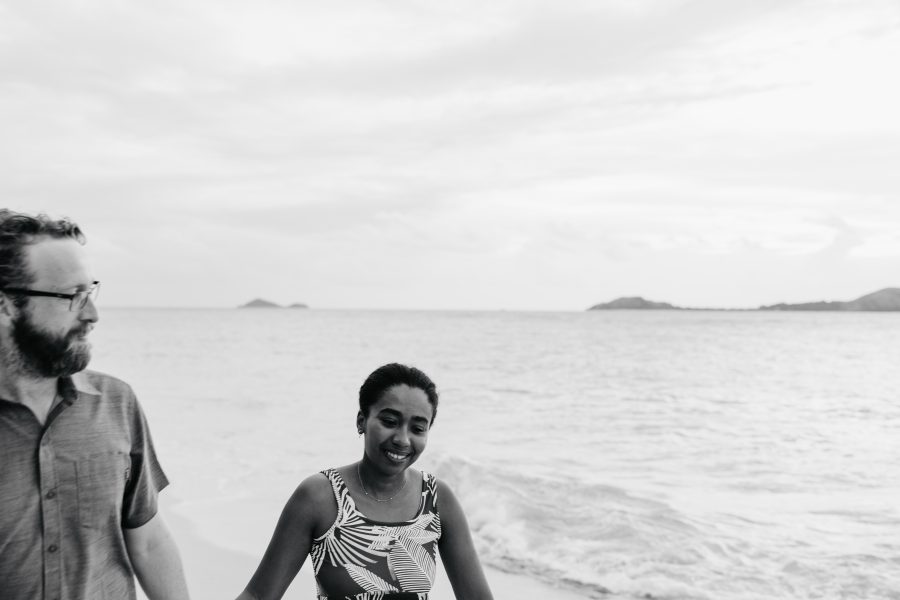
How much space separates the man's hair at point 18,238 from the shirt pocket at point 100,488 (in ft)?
1.56

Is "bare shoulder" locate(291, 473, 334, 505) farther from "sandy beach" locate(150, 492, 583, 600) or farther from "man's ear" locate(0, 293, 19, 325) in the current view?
"sandy beach" locate(150, 492, 583, 600)

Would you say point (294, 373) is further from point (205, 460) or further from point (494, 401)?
point (205, 460)

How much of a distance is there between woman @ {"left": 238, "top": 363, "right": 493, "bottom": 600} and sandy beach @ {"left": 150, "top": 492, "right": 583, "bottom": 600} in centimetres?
363

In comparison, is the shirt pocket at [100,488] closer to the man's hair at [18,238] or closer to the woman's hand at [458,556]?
the man's hair at [18,238]

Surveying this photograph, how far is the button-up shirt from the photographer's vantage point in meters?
2.20

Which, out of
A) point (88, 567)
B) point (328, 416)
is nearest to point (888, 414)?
point (328, 416)

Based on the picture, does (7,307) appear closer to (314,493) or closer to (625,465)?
(314,493)

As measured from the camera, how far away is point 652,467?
13.0 metres

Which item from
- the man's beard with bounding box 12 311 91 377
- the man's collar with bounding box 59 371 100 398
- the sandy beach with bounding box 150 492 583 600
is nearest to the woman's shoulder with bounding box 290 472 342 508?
the man's collar with bounding box 59 371 100 398

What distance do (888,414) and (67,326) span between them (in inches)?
891

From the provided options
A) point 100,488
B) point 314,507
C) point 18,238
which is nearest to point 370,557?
point 314,507

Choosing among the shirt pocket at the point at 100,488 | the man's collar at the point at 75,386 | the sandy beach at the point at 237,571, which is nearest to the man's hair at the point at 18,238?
the man's collar at the point at 75,386

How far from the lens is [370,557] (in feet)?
9.72

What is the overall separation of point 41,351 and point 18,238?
315 mm
